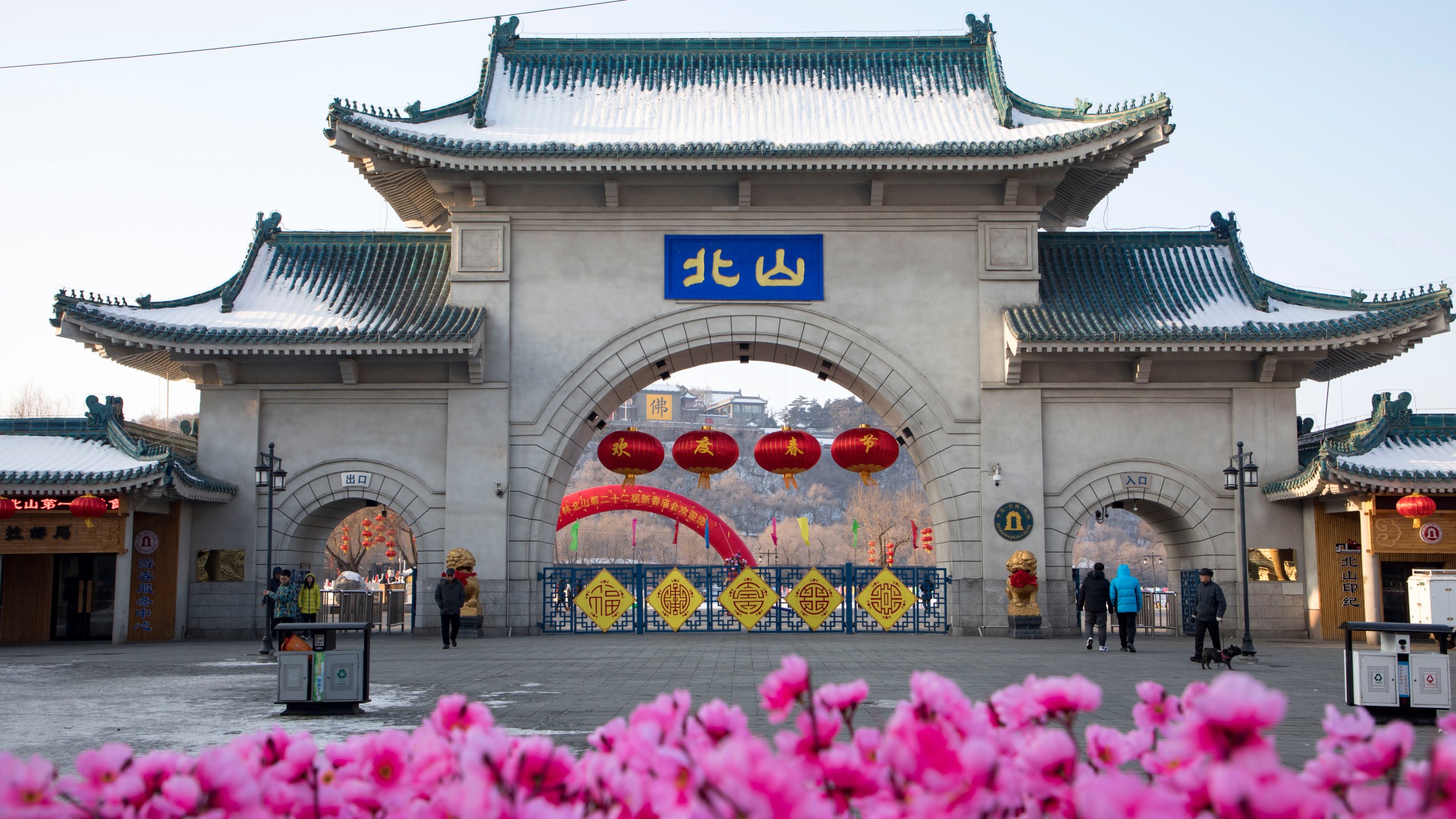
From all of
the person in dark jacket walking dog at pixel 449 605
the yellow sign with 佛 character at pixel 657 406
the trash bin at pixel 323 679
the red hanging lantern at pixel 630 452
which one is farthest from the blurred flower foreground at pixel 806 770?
the yellow sign with 佛 character at pixel 657 406

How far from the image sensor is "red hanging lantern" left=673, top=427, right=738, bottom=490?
19.4 meters

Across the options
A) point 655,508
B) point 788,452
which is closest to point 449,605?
point 788,452

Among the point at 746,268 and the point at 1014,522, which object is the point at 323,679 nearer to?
the point at 746,268

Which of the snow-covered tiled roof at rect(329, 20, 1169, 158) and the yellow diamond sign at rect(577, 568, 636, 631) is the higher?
the snow-covered tiled roof at rect(329, 20, 1169, 158)

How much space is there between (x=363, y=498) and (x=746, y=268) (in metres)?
7.19

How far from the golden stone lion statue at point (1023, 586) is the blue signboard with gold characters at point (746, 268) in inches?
202

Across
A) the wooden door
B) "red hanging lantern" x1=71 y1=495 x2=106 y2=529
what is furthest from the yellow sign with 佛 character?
"red hanging lantern" x1=71 y1=495 x2=106 y2=529

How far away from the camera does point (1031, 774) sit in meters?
2.10

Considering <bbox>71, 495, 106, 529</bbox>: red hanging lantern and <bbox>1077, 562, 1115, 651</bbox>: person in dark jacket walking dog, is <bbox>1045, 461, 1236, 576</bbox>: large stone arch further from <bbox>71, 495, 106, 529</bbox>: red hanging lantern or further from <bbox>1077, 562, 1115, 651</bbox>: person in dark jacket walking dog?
<bbox>71, 495, 106, 529</bbox>: red hanging lantern

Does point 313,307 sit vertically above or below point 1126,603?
above

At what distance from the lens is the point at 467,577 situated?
59.1ft

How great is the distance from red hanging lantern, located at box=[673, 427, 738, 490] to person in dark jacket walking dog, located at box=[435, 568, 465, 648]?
4.54 metres

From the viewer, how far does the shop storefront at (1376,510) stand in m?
16.6

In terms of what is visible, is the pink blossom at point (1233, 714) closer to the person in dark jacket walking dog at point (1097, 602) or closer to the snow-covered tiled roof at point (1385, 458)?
the person in dark jacket walking dog at point (1097, 602)
